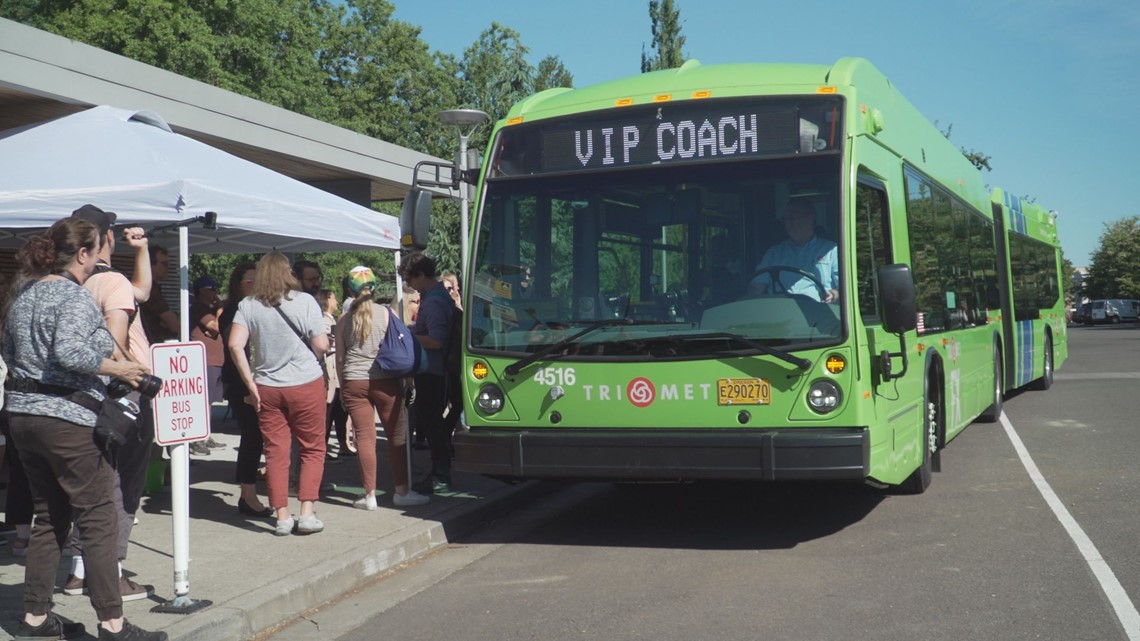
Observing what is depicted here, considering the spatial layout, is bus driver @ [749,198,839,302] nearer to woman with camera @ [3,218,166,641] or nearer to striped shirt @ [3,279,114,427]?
woman with camera @ [3,218,166,641]

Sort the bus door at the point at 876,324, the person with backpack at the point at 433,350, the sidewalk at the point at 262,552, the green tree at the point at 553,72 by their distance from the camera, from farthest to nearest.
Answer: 1. the green tree at the point at 553,72
2. the person with backpack at the point at 433,350
3. the bus door at the point at 876,324
4. the sidewalk at the point at 262,552

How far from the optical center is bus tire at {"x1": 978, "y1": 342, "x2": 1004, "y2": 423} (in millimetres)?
14227

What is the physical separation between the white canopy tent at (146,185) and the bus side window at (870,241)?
12.5ft

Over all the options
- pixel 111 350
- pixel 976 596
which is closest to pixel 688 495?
pixel 976 596

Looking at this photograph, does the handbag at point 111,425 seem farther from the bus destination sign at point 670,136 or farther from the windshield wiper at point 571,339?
the bus destination sign at point 670,136

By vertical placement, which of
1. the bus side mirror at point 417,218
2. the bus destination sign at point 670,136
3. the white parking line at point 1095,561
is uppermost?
the bus destination sign at point 670,136

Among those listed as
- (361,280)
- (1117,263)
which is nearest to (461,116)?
(361,280)

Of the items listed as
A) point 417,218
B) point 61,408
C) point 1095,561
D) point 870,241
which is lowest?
point 1095,561

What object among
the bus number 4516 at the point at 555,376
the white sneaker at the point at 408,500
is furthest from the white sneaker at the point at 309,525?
the bus number 4516 at the point at 555,376

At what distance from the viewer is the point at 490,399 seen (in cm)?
793

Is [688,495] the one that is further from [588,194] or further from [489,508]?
[588,194]

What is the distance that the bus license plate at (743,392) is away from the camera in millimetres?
7211

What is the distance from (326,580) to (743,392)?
2.68 m

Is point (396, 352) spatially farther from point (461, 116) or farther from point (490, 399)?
point (461, 116)
